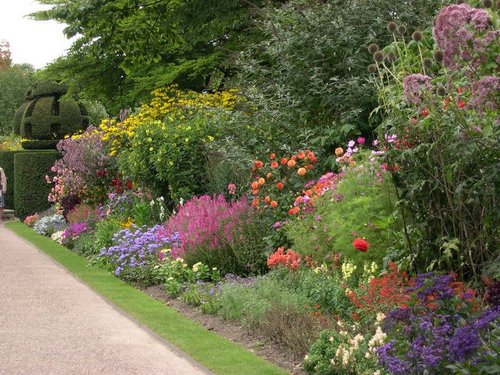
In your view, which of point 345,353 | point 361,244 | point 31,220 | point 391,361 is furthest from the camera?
point 31,220

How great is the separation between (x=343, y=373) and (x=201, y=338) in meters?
1.84

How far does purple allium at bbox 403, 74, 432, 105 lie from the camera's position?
16.8 ft

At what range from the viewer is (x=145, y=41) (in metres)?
14.9

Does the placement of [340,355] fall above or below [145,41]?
below

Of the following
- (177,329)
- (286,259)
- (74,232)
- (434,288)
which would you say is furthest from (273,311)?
(74,232)

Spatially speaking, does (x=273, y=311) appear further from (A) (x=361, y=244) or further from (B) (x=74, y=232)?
(B) (x=74, y=232)

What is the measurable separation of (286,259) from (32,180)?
1545cm

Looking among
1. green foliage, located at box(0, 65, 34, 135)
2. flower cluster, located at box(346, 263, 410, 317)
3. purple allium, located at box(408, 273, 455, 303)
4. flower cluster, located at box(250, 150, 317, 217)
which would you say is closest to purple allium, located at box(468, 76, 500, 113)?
purple allium, located at box(408, 273, 455, 303)

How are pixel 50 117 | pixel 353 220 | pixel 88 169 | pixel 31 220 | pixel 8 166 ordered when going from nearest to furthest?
pixel 353 220, pixel 88 169, pixel 31 220, pixel 50 117, pixel 8 166

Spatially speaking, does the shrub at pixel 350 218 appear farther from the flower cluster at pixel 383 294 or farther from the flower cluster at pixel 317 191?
the flower cluster at pixel 383 294

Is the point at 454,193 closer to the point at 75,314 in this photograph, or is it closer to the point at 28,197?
the point at 75,314

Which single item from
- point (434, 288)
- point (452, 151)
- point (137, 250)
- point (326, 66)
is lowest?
point (137, 250)

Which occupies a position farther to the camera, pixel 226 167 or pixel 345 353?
pixel 226 167

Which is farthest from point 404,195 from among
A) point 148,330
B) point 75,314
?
point 75,314
